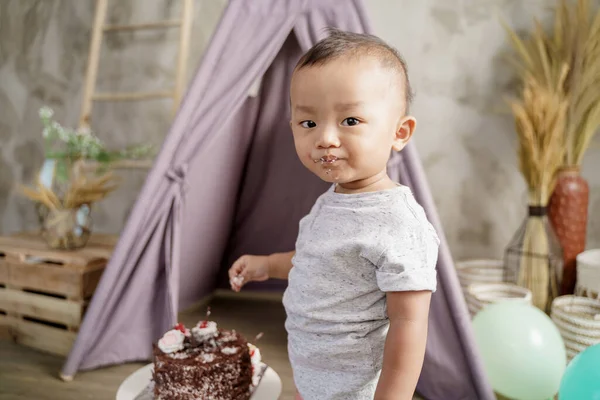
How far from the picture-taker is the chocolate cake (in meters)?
1.27

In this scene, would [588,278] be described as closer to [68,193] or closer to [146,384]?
[146,384]

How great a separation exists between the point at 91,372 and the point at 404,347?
4.72 ft

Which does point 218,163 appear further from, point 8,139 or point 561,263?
point 8,139

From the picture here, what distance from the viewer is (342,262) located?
2.68ft

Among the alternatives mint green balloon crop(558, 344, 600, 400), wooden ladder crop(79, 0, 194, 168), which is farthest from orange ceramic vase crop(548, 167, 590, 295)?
wooden ladder crop(79, 0, 194, 168)

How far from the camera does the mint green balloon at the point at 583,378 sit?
1.19 m

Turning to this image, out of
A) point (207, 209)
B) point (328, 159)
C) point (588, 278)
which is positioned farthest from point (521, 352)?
point (207, 209)

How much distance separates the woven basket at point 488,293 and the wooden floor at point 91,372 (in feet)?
2.59

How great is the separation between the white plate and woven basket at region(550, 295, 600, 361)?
1064mm

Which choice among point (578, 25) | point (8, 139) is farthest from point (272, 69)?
point (8, 139)

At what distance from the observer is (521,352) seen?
141 centimetres

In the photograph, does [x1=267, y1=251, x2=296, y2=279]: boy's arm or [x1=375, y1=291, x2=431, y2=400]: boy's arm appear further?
[x1=267, y1=251, x2=296, y2=279]: boy's arm

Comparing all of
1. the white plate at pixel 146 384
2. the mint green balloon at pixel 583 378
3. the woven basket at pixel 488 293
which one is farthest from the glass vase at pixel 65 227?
the mint green balloon at pixel 583 378

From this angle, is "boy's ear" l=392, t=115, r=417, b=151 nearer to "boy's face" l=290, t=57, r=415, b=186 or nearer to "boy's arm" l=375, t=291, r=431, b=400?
"boy's face" l=290, t=57, r=415, b=186
